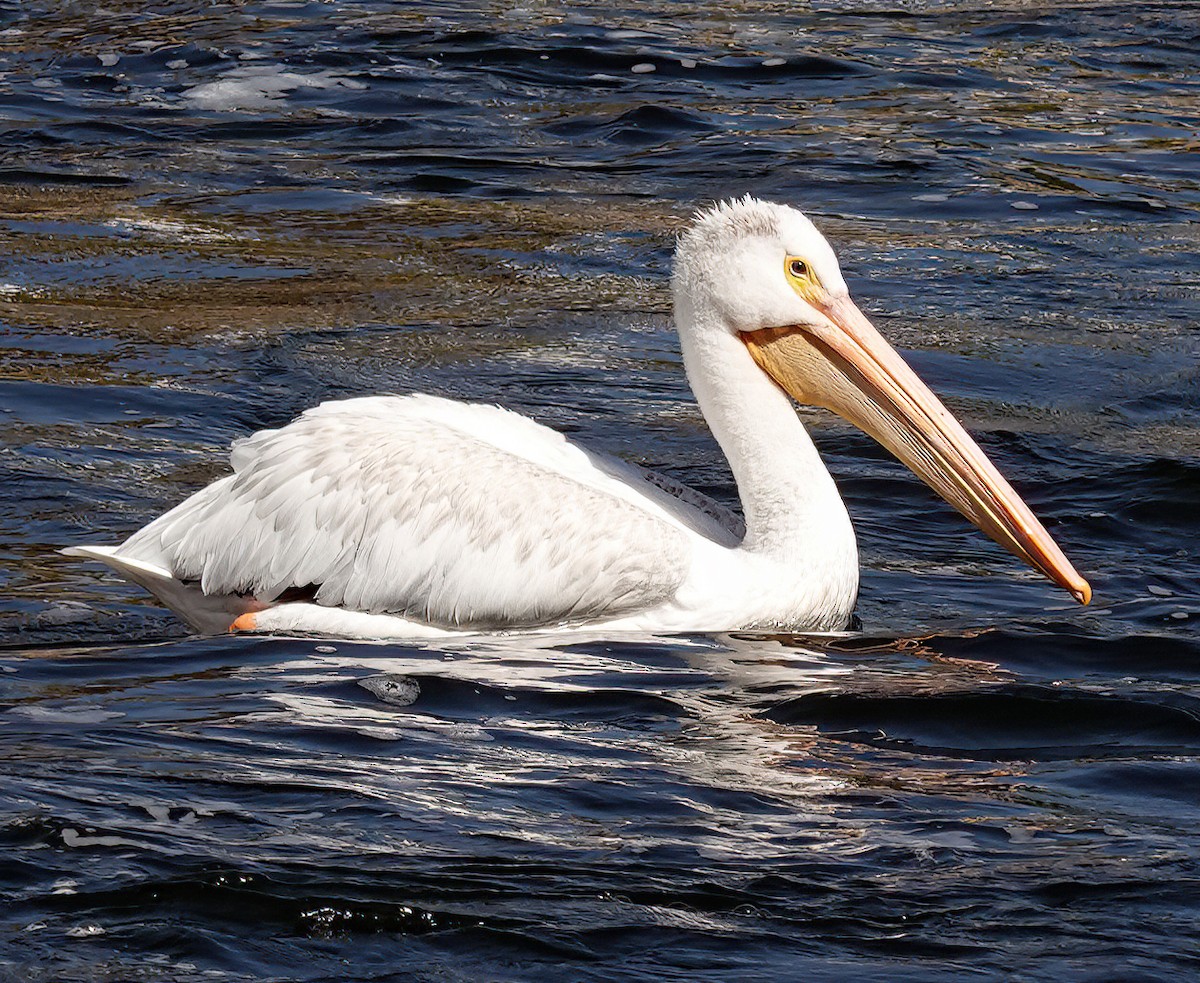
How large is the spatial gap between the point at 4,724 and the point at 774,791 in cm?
147

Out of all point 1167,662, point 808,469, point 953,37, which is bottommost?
point 1167,662

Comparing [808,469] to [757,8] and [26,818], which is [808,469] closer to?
[26,818]

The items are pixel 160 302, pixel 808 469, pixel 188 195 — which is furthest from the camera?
pixel 188 195

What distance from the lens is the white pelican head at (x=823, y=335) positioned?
4.87m

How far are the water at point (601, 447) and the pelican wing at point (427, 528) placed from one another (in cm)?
16

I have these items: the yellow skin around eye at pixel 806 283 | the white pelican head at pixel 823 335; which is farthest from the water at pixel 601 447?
the yellow skin around eye at pixel 806 283

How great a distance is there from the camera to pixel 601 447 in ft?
20.8

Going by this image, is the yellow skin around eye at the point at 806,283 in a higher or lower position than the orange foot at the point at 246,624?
higher

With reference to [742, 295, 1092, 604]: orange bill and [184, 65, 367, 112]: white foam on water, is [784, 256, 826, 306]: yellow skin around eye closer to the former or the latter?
[742, 295, 1092, 604]: orange bill

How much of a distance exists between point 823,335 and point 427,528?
3.51ft

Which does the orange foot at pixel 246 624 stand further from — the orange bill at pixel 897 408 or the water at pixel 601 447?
the orange bill at pixel 897 408

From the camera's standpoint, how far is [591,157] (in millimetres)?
9883

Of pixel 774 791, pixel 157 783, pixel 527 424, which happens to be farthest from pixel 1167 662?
pixel 157 783

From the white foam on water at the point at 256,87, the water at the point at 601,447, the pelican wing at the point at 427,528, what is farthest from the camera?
the white foam on water at the point at 256,87
